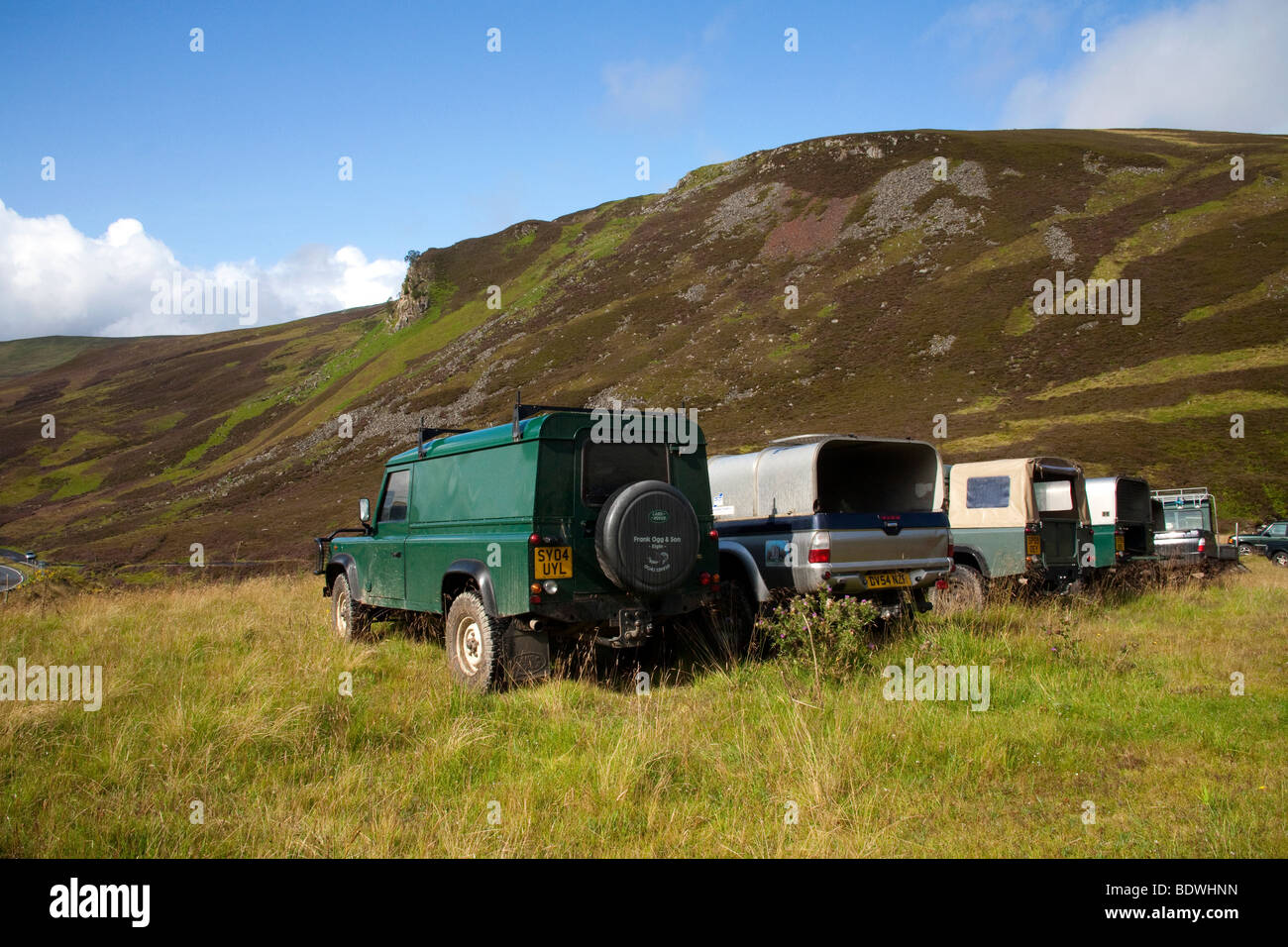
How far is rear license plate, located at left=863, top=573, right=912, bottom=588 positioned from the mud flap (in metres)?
3.56

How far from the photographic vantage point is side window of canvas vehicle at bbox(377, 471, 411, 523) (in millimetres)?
9008

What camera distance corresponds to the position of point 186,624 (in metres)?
9.80

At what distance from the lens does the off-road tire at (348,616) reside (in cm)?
964

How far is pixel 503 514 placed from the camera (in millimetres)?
7070

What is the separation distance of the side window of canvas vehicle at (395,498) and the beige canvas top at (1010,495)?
7859mm

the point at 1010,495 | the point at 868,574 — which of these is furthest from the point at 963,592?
the point at 868,574

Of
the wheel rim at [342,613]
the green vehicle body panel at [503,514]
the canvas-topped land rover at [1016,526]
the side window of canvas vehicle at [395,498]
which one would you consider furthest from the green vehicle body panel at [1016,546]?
the wheel rim at [342,613]

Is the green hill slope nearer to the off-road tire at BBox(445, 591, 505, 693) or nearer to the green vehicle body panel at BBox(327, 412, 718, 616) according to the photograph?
the green vehicle body panel at BBox(327, 412, 718, 616)

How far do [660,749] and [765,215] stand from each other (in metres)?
71.1

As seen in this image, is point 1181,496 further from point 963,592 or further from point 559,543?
point 559,543

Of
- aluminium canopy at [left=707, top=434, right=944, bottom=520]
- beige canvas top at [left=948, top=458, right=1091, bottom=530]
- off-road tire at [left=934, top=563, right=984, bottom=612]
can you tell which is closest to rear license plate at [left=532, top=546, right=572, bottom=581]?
aluminium canopy at [left=707, top=434, right=944, bottom=520]

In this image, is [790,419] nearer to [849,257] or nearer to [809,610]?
[849,257]
